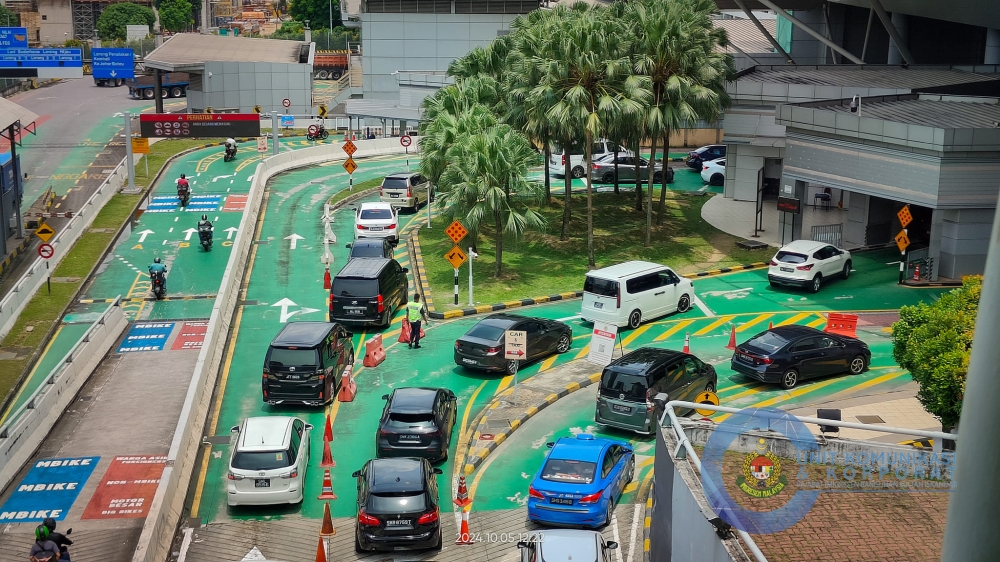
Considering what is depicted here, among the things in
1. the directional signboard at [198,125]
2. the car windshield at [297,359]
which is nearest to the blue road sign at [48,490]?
the car windshield at [297,359]

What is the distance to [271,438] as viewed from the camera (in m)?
22.0

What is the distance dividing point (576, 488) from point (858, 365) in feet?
41.4

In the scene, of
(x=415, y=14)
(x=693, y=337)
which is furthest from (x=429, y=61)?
(x=693, y=337)

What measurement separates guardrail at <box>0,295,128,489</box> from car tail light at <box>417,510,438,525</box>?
390 inches

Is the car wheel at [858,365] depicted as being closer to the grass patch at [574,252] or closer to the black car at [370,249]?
the grass patch at [574,252]

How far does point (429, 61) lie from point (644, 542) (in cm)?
6904

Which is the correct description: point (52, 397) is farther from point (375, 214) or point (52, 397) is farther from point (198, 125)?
point (198, 125)

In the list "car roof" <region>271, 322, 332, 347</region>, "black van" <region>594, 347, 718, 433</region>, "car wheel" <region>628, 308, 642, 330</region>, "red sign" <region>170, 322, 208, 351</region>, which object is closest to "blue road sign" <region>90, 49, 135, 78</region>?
"red sign" <region>170, 322, 208, 351</region>

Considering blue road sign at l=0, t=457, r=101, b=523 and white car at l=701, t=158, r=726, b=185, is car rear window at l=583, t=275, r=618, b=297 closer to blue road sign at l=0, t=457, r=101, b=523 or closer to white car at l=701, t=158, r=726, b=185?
blue road sign at l=0, t=457, r=101, b=523

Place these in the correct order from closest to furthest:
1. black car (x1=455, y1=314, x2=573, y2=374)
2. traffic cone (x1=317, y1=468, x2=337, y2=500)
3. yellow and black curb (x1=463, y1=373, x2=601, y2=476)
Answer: traffic cone (x1=317, y1=468, x2=337, y2=500)
yellow and black curb (x1=463, y1=373, x2=601, y2=476)
black car (x1=455, y1=314, x2=573, y2=374)

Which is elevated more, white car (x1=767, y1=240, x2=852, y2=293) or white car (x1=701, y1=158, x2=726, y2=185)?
white car (x1=701, y1=158, x2=726, y2=185)

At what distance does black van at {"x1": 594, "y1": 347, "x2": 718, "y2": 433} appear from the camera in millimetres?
25469

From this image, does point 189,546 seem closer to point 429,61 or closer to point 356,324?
point 356,324

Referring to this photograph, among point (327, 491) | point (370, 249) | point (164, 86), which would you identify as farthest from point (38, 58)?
point (327, 491)
